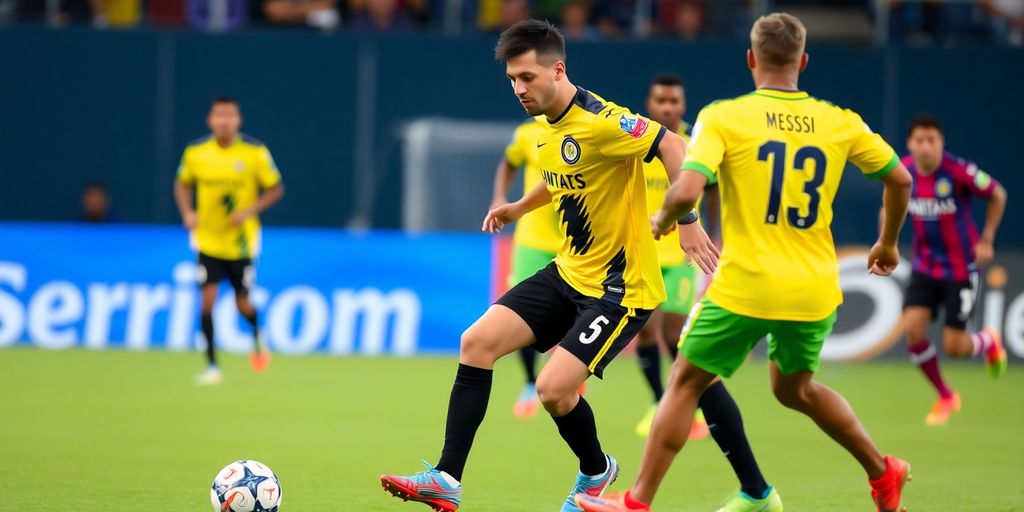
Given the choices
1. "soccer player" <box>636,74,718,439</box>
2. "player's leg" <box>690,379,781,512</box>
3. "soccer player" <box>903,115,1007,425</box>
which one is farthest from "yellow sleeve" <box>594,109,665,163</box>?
"soccer player" <box>903,115,1007,425</box>

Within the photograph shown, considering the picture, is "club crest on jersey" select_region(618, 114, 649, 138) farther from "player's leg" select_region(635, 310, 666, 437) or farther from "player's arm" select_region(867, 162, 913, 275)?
"player's leg" select_region(635, 310, 666, 437)

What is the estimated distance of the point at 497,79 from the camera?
746 inches

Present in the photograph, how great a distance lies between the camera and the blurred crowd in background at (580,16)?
733 inches

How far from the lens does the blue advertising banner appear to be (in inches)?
605

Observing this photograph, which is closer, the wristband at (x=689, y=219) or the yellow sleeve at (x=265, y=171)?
the wristband at (x=689, y=219)

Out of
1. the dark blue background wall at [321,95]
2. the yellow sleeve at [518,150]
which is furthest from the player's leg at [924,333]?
the dark blue background wall at [321,95]

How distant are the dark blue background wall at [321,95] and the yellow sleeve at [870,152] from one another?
13.0 meters

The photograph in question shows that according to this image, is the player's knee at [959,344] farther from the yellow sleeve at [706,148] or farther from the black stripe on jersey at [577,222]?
the yellow sleeve at [706,148]

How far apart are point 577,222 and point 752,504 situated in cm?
147

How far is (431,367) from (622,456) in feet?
18.7

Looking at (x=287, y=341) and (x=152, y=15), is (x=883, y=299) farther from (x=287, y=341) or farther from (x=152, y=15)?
(x=152, y=15)

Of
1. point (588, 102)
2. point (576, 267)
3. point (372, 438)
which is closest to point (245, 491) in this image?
point (576, 267)

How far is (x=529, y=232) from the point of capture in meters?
10.1

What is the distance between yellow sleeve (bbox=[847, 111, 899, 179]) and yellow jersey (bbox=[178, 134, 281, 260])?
27.8 feet
